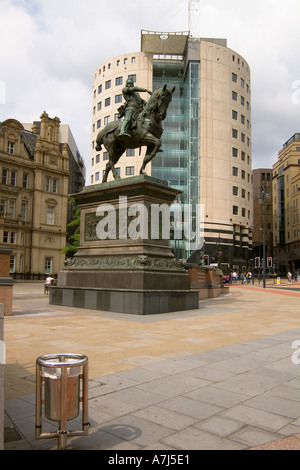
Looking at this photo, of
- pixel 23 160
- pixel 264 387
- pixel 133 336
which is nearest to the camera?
pixel 264 387

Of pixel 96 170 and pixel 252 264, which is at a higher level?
pixel 96 170

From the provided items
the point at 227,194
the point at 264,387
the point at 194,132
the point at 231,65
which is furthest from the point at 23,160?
the point at 264,387

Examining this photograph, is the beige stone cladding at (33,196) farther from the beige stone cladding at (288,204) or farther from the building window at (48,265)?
the beige stone cladding at (288,204)

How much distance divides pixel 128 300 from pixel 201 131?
2273 inches

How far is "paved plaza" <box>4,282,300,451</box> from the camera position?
3561mm

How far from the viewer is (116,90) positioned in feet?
236

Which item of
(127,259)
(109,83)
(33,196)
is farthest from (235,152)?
(127,259)

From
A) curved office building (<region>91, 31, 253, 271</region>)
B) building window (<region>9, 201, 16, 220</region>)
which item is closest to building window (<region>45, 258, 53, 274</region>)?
building window (<region>9, 201, 16, 220</region>)

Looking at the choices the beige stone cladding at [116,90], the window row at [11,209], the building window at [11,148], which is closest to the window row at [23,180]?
the window row at [11,209]

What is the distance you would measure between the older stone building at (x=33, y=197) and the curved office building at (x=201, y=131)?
9907 mm

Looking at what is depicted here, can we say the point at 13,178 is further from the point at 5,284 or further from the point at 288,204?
the point at 288,204
